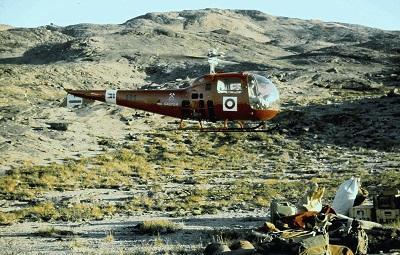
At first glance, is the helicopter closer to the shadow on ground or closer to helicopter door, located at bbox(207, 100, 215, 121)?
helicopter door, located at bbox(207, 100, 215, 121)

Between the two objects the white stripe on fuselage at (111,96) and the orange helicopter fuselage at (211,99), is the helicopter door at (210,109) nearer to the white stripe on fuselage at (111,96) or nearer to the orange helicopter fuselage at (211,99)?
the orange helicopter fuselage at (211,99)

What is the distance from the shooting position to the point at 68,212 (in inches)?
681

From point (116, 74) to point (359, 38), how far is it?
56.3 metres

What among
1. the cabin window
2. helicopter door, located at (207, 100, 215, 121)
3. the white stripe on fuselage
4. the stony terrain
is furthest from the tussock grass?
the cabin window

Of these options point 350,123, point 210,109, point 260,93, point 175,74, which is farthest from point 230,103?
point 175,74

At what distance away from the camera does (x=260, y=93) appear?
47.1 ft

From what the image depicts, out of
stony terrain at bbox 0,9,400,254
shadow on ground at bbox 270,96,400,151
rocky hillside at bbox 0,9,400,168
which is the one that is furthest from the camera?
rocky hillside at bbox 0,9,400,168

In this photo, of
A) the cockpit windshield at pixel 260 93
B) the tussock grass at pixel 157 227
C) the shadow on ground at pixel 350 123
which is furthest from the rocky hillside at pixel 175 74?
the cockpit windshield at pixel 260 93

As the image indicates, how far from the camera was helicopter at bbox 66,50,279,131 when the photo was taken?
14.3 metres

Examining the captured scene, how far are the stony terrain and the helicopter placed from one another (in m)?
3.19

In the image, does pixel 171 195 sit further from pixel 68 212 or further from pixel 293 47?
pixel 293 47

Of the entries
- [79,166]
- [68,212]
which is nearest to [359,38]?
[79,166]

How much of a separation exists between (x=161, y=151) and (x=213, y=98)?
16.6 m

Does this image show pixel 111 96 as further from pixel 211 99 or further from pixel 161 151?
pixel 161 151
